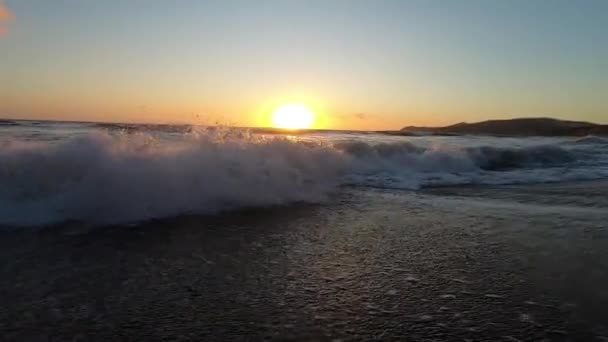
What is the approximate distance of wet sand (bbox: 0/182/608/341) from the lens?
286 cm

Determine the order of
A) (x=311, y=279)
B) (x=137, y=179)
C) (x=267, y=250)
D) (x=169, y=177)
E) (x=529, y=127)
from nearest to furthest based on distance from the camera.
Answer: (x=311, y=279) → (x=267, y=250) → (x=137, y=179) → (x=169, y=177) → (x=529, y=127)

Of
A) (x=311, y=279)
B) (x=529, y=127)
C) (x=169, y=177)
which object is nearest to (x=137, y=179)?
(x=169, y=177)

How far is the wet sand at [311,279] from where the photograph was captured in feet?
9.37

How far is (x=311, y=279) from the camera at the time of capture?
372 centimetres

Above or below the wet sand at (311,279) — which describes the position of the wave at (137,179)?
above

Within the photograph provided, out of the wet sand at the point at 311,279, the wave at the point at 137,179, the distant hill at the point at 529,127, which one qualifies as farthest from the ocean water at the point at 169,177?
the distant hill at the point at 529,127

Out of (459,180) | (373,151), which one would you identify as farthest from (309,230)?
(373,151)

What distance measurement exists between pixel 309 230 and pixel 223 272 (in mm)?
1775

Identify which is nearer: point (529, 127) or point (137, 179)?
point (137, 179)

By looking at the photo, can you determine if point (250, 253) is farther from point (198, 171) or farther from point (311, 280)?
point (198, 171)

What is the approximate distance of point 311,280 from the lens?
12.1ft

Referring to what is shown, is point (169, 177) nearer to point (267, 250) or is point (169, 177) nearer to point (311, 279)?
point (267, 250)

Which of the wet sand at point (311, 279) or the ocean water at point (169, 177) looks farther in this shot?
the ocean water at point (169, 177)

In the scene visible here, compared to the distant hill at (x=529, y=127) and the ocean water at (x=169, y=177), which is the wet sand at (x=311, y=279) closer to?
the ocean water at (x=169, y=177)
